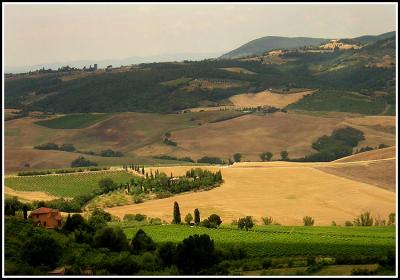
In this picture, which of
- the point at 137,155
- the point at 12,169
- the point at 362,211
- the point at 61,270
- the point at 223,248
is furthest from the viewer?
the point at 137,155

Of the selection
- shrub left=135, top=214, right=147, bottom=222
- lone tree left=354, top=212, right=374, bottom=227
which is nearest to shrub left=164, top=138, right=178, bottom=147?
shrub left=135, top=214, right=147, bottom=222

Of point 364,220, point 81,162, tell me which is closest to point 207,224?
point 364,220

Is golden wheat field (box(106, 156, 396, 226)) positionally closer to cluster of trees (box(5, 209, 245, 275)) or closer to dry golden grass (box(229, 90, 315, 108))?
cluster of trees (box(5, 209, 245, 275))

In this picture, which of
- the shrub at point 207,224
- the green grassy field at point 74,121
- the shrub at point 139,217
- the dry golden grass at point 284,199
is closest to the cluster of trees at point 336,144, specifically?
the dry golden grass at point 284,199

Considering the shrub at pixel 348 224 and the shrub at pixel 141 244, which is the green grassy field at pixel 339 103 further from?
the shrub at pixel 141 244

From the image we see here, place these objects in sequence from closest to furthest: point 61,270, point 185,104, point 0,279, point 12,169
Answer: point 0,279
point 61,270
point 12,169
point 185,104

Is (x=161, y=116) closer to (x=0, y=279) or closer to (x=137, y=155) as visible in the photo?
(x=137, y=155)

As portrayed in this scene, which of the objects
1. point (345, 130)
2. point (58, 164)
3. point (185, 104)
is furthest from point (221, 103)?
point (58, 164)

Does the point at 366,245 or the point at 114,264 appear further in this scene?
the point at 366,245
